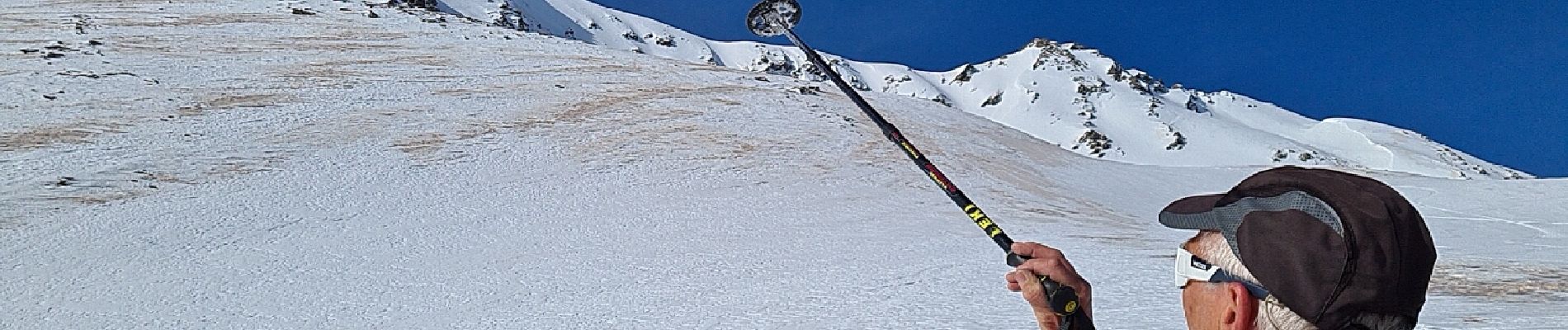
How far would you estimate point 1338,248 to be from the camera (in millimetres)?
1733

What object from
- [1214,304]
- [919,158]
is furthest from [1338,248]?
[919,158]

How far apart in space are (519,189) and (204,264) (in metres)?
4.99

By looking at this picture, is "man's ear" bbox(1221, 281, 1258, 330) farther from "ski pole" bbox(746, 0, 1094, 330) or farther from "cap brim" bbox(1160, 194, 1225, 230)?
"ski pole" bbox(746, 0, 1094, 330)

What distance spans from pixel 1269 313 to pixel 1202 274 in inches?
6.8

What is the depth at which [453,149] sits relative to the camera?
1614 cm

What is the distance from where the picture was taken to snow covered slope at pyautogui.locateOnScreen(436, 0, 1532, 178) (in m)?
78.2

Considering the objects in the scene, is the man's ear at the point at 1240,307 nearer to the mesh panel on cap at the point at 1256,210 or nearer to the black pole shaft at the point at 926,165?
the mesh panel on cap at the point at 1256,210

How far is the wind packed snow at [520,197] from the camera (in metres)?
8.04

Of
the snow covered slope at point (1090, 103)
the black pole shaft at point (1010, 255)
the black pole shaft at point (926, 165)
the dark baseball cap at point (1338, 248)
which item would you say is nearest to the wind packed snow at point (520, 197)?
the black pole shaft at point (926, 165)

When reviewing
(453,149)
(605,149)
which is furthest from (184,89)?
(605,149)

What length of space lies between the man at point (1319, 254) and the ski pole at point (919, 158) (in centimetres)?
48

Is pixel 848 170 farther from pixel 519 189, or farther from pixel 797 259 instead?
pixel 797 259

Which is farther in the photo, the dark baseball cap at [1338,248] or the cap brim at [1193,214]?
the cap brim at [1193,214]

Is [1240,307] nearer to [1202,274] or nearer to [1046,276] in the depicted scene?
[1202,274]
